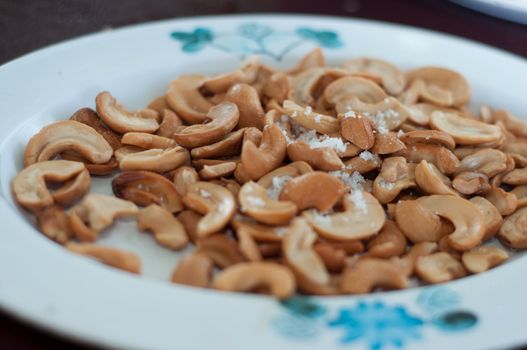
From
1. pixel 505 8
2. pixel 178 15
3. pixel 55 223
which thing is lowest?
pixel 178 15

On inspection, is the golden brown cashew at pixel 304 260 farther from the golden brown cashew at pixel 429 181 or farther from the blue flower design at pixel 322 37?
the blue flower design at pixel 322 37

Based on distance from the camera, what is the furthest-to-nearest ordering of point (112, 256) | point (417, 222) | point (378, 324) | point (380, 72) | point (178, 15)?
point (178, 15), point (380, 72), point (417, 222), point (112, 256), point (378, 324)

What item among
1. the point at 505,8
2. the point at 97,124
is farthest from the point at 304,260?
the point at 505,8

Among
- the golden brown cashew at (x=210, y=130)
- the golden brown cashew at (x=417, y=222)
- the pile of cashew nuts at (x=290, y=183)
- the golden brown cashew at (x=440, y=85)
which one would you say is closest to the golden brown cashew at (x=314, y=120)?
the pile of cashew nuts at (x=290, y=183)

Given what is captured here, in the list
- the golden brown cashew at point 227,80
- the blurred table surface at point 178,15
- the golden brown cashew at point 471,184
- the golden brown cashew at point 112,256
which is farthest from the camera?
the blurred table surface at point 178,15

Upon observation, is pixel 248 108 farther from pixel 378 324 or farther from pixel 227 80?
pixel 378 324

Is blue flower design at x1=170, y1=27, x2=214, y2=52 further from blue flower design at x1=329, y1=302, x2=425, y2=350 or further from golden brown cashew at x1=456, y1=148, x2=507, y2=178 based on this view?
blue flower design at x1=329, y1=302, x2=425, y2=350

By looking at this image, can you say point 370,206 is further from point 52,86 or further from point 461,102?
point 52,86
